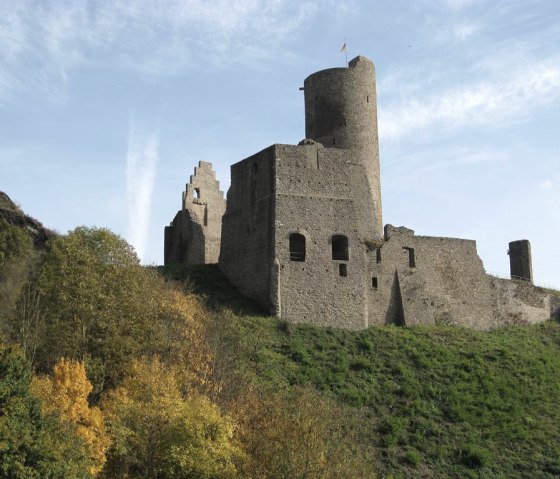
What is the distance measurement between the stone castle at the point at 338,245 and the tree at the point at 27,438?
1805 centimetres

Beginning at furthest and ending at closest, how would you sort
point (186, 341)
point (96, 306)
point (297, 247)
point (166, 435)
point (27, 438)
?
point (297, 247)
point (186, 341)
point (96, 306)
point (166, 435)
point (27, 438)

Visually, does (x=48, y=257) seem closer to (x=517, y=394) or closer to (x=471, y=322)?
(x=517, y=394)

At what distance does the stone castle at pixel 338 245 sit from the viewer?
4275cm

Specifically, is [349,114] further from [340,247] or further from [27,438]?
[27,438]

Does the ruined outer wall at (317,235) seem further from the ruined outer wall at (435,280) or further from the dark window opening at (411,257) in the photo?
the dark window opening at (411,257)

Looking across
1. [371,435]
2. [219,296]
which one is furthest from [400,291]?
[371,435]

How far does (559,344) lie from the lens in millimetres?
49562

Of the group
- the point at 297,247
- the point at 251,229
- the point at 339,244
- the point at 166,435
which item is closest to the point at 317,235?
the point at 297,247

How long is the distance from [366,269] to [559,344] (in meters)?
12.0

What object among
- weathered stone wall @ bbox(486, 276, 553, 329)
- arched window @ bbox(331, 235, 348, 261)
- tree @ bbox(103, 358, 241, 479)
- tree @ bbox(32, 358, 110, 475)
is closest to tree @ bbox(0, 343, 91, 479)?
tree @ bbox(32, 358, 110, 475)

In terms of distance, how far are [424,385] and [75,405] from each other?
1626 cm

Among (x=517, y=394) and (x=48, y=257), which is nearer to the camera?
(x=48, y=257)

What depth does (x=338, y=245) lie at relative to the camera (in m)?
44.3

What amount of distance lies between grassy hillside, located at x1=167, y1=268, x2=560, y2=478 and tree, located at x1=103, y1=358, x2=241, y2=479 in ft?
22.6
